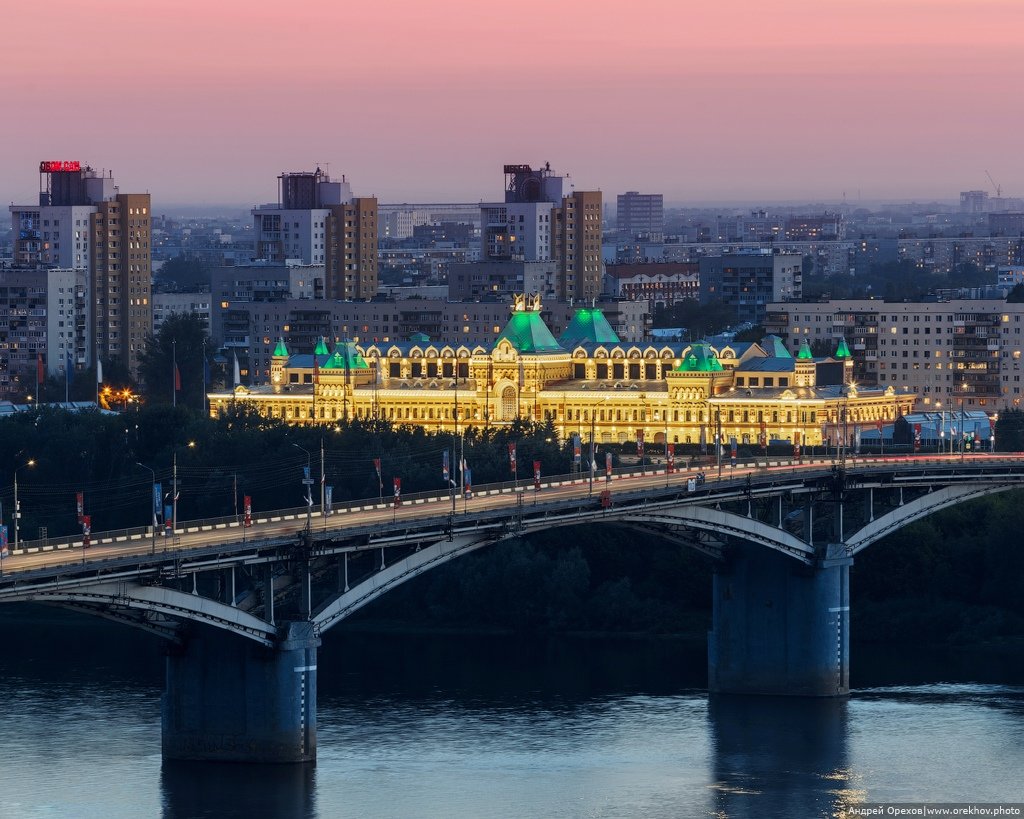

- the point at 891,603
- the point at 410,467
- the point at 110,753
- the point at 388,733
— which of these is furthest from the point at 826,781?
the point at 410,467

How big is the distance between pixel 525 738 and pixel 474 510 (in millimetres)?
7592

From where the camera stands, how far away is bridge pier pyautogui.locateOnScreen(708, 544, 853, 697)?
11875cm

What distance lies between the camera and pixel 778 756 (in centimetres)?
10519

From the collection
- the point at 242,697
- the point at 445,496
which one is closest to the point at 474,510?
the point at 445,496

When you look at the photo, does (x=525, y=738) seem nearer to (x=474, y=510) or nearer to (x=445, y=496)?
(x=474, y=510)

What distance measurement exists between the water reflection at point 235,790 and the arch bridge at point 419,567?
0.61m

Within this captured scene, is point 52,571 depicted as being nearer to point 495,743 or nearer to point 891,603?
point 495,743

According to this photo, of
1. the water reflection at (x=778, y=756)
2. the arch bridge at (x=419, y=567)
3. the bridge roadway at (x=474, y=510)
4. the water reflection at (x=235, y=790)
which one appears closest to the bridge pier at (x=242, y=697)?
the arch bridge at (x=419, y=567)

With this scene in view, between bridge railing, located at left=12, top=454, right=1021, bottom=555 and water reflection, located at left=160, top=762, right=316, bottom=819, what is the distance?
22.7ft

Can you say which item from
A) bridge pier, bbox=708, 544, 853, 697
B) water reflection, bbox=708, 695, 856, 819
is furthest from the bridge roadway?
water reflection, bbox=708, 695, 856, 819

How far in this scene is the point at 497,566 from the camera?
142 meters

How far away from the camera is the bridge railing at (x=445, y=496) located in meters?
98.8

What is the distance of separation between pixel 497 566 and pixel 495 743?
35.8 metres

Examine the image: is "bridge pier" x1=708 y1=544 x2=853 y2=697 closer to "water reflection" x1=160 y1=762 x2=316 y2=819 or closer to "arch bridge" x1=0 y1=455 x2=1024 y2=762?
"arch bridge" x1=0 y1=455 x2=1024 y2=762
